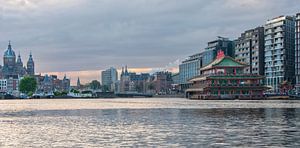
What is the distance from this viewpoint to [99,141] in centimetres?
3962

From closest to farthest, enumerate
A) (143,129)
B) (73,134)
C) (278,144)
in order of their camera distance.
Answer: (278,144)
(73,134)
(143,129)

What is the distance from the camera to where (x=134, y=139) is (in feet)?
133

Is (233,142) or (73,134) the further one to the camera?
(73,134)

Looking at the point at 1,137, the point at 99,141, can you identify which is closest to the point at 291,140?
the point at 99,141

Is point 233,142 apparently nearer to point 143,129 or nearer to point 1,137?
point 143,129

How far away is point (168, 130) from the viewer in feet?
158

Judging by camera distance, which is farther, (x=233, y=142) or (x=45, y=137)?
(x=45, y=137)

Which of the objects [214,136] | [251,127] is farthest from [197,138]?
[251,127]

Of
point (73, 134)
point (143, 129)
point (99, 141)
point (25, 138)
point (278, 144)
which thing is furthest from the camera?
point (143, 129)

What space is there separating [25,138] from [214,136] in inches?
645

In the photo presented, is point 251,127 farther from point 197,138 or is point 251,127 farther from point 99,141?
point 99,141

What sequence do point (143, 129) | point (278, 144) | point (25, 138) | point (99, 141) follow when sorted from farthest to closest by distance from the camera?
point (143, 129), point (25, 138), point (99, 141), point (278, 144)

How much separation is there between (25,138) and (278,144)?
21.4 metres

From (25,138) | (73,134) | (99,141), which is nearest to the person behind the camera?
(99,141)
